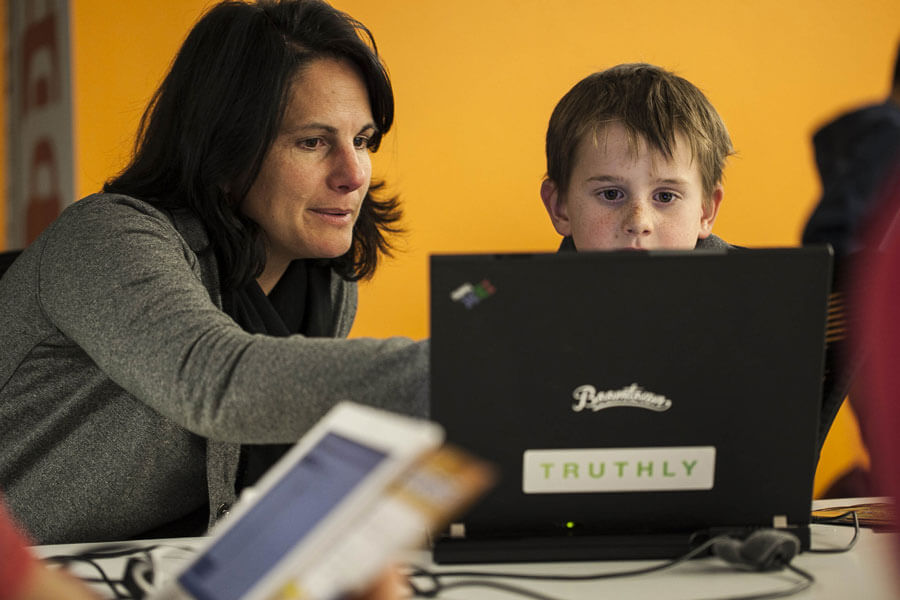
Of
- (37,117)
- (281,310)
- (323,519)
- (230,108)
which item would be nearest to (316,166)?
(230,108)

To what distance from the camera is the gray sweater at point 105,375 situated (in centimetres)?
95

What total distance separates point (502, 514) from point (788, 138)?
8.53 ft

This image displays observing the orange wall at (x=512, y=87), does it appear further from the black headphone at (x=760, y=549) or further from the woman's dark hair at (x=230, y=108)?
the black headphone at (x=760, y=549)

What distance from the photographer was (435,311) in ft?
2.46

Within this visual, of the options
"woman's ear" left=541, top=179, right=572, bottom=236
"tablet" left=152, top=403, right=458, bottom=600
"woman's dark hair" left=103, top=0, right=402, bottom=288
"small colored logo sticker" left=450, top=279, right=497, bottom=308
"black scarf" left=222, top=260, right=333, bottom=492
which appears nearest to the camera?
"tablet" left=152, top=403, right=458, bottom=600

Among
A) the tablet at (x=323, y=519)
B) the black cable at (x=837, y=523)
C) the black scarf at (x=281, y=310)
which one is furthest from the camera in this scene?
the black scarf at (x=281, y=310)


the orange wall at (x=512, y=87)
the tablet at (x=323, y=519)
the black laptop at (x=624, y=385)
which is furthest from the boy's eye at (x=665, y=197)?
the orange wall at (x=512, y=87)

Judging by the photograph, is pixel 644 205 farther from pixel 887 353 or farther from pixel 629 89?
pixel 887 353

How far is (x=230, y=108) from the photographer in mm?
1328

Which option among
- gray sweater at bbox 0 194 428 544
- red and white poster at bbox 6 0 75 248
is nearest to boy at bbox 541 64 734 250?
gray sweater at bbox 0 194 428 544

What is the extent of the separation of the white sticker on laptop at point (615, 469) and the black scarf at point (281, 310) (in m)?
0.53

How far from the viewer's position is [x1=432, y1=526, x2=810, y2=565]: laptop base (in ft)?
2.71

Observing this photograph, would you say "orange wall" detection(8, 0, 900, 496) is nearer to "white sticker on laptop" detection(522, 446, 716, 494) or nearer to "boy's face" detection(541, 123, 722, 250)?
"boy's face" detection(541, 123, 722, 250)

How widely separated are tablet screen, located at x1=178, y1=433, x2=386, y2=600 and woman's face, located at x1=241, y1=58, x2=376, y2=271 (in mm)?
891
